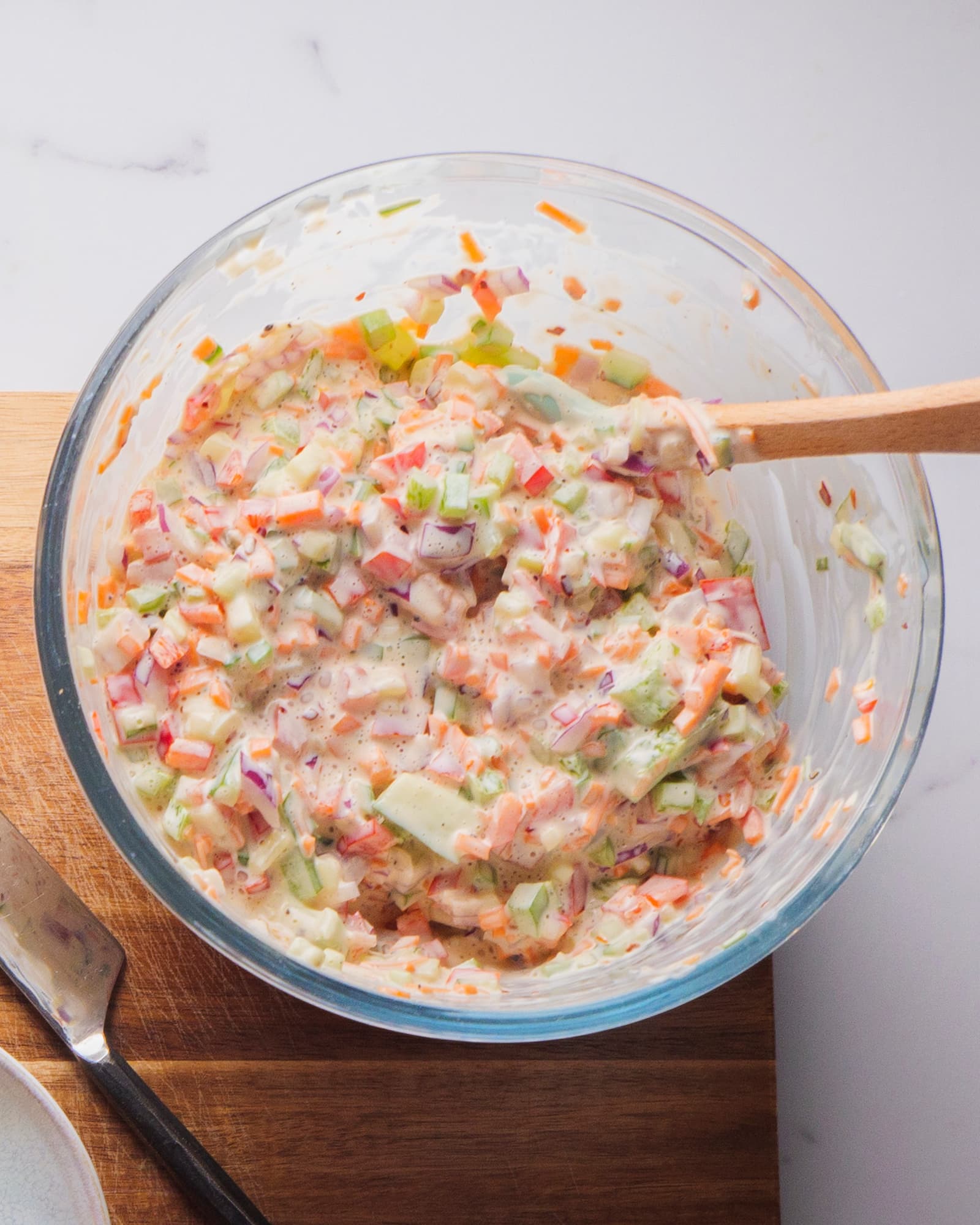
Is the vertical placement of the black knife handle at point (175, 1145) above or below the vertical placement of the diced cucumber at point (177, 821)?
below

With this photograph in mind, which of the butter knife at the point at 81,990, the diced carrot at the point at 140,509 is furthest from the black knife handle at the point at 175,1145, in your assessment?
the diced carrot at the point at 140,509

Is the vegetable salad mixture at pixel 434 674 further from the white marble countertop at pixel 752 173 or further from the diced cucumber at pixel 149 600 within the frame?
the white marble countertop at pixel 752 173

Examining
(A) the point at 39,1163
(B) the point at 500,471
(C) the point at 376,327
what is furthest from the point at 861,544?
(A) the point at 39,1163

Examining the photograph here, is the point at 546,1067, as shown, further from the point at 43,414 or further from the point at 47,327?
the point at 47,327

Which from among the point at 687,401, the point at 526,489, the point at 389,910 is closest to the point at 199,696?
the point at 389,910

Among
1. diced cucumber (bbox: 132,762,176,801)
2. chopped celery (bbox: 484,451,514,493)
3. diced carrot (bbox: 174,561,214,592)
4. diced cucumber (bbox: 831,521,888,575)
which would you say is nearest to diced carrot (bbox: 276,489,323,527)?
diced carrot (bbox: 174,561,214,592)

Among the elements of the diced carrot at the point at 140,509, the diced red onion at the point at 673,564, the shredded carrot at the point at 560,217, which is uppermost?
the shredded carrot at the point at 560,217

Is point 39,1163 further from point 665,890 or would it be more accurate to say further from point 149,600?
point 665,890
